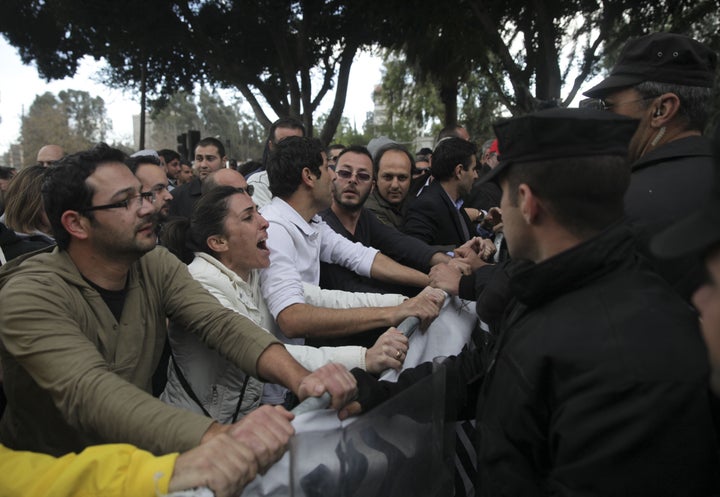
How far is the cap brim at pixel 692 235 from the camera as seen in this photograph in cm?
112

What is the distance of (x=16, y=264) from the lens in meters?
2.14

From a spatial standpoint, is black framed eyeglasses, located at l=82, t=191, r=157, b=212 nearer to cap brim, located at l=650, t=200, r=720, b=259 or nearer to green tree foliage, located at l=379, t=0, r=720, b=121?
cap brim, located at l=650, t=200, r=720, b=259

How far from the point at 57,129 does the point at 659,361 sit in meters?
67.0

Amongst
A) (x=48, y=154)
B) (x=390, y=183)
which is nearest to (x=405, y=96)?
(x=48, y=154)

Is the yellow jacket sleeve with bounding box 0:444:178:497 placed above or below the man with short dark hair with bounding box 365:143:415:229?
below

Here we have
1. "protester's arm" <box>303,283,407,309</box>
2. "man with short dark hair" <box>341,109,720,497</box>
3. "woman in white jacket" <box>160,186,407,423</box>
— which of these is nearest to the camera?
"man with short dark hair" <box>341,109,720,497</box>

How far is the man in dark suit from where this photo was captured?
4.69 meters

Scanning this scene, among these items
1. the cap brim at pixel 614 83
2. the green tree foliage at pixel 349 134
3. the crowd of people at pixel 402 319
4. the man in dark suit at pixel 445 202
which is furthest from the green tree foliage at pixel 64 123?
the cap brim at pixel 614 83

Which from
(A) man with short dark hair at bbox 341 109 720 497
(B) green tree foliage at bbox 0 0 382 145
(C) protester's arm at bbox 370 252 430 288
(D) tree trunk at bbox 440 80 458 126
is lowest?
(C) protester's arm at bbox 370 252 430 288

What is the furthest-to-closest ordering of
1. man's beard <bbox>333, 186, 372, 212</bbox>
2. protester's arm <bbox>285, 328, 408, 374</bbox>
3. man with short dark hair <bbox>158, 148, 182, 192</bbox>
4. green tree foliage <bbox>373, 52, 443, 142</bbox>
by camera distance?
green tree foliage <bbox>373, 52, 443, 142</bbox>
man with short dark hair <bbox>158, 148, 182, 192</bbox>
man's beard <bbox>333, 186, 372, 212</bbox>
protester's arm <bbox>285, 328, 408, 374</bbox>

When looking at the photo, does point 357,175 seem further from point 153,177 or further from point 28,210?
point 28,210

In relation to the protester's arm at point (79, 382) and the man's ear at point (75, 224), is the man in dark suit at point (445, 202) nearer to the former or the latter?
the man's ear at point (75, 224)

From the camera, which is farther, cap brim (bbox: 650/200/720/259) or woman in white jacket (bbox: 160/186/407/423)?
woman in white jacket (bbox: 160/186/407/423)

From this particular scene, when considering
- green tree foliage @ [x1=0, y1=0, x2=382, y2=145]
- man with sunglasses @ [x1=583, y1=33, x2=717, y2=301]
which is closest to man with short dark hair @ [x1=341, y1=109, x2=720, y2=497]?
man with sunglasses @ [x1=583, y1=33, x2=717, y2=301]
